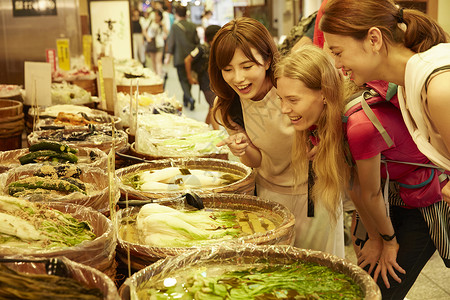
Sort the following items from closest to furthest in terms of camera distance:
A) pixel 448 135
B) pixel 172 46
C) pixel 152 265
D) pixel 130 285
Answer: pixel 130 285 → pixel 152 265 → pixel 448 135 → pixel 172 46

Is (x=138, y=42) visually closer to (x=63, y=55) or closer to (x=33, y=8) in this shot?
(x=33, y=8)

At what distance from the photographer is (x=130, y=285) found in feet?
4.55

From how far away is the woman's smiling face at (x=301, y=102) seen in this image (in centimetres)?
228

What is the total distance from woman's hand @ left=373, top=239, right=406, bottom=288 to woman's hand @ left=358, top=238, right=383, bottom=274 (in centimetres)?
3

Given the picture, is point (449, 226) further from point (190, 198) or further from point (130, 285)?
point (130, 285)

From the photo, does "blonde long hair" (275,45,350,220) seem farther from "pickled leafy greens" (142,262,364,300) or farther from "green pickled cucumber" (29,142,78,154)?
"green pickled cucumber" (29,142,78,154)

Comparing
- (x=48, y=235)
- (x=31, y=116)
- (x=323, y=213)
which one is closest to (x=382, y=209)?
(x=323, y=213)

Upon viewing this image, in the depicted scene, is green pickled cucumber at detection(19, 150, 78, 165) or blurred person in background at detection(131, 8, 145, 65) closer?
green pickled cucumber at detection(19, 150, 78, 165)

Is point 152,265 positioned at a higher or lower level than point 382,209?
higher

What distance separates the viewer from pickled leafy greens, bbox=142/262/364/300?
1.44 meters

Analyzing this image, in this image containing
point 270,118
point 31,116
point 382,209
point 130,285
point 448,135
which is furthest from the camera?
point 31,116

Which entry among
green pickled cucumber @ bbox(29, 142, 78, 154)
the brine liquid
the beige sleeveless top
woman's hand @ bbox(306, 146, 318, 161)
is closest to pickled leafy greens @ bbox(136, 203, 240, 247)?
the brine liquid

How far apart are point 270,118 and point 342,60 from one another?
0.59 m

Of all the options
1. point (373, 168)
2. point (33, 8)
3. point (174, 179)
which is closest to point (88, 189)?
point (174, 179)
